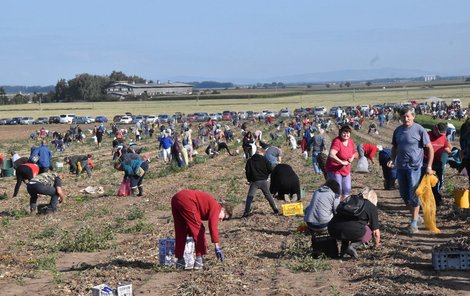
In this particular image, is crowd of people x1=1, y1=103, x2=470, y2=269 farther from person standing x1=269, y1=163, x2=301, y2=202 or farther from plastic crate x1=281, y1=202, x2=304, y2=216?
plastic crate x1=281, y1=202, x2=304, y2=216

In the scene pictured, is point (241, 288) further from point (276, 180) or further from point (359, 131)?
point (359, 131)

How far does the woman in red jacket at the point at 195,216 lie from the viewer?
9.45 metres

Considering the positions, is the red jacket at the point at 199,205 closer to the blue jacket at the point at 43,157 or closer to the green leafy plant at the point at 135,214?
the green leafy plant at the point at 135,214

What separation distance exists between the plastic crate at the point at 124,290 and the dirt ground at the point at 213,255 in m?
0.49

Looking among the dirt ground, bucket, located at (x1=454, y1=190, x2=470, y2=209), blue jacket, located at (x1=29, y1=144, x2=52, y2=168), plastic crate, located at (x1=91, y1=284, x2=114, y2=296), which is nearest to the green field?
blue jacket, located at (x1=29, y1=144, x2=52, y2=168)

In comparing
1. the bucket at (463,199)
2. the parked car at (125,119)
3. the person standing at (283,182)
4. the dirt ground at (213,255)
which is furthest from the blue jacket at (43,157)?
the parked car at (125,119)

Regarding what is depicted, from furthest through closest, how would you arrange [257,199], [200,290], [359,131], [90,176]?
[359,131]
[90,176]
[257,199]
[200,290]

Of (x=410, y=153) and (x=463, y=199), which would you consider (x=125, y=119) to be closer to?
(x=463, y=199)

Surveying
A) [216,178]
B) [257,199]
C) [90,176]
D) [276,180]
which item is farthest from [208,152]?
[276,180]

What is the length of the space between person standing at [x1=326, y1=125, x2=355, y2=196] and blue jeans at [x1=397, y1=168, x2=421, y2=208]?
82cm

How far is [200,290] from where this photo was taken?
8.48m

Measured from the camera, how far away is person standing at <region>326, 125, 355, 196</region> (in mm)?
11750

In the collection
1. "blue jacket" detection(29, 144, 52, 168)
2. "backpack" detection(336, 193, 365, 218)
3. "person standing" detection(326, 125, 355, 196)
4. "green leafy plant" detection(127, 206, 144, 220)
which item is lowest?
"green leafy plant" detection(127, 206, 144, 220)

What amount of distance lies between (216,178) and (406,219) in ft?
34.0
